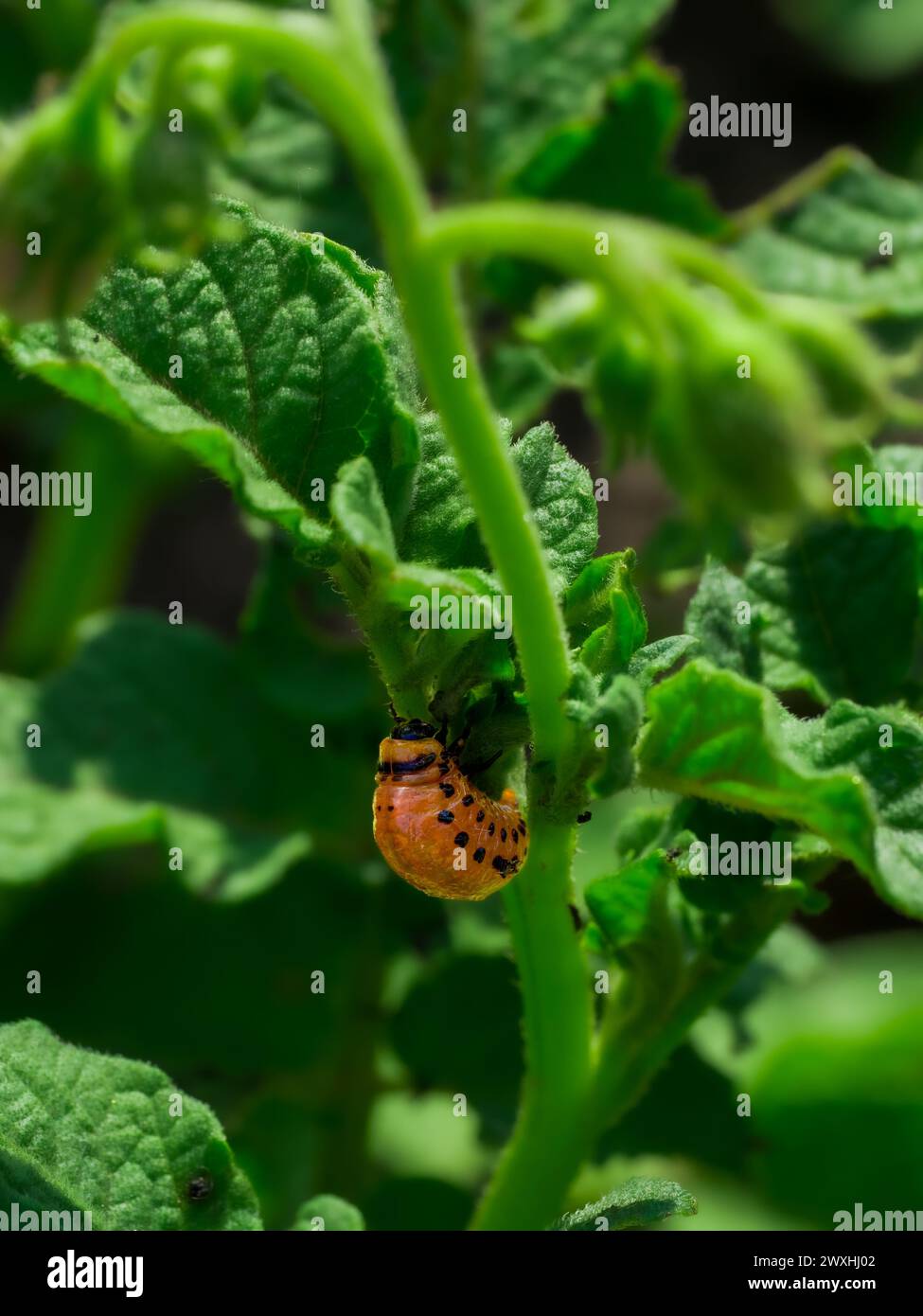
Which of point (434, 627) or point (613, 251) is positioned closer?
point (613, 251)

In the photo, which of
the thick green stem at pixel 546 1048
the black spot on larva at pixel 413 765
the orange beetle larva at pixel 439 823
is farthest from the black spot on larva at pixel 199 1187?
the black spot on larva at pixel 413 765

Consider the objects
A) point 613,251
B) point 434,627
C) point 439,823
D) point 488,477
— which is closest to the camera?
point 613,251

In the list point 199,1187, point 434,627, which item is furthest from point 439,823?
point 199,1187

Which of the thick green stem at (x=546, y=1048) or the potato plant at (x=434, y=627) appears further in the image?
the thick green stem at (x=546, y=1048)

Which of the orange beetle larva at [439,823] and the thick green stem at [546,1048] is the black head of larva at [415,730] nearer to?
the orange beetle larva at [439,823]

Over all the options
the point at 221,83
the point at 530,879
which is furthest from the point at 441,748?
the point at 221,83

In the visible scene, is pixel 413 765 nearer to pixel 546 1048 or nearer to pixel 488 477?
pixel 546 1048
